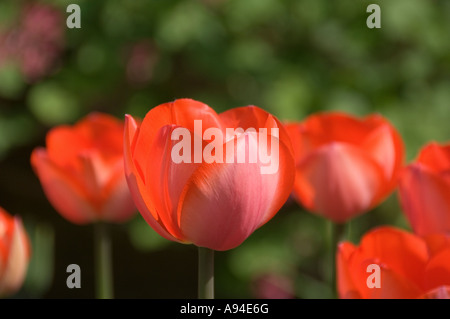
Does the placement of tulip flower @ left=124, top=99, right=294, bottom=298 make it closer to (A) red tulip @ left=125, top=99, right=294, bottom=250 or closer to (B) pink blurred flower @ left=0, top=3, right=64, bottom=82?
(A) red tulip @ left=125, top=99, right=294, bottom=250

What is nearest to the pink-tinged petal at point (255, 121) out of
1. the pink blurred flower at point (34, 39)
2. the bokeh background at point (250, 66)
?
the bokeh background at point (250, 66)

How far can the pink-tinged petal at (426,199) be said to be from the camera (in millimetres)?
431

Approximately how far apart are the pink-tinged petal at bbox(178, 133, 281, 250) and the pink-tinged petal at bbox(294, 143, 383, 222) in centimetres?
17

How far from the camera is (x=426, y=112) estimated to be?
152 centimetres

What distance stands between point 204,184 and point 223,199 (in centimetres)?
1

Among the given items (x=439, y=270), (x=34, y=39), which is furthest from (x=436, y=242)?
(x=34, y=39)

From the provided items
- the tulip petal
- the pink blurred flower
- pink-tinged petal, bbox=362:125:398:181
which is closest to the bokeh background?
the pink blurred flower

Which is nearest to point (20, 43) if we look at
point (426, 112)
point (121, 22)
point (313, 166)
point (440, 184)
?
point (121, 22)

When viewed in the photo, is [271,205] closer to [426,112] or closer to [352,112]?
[352,112]

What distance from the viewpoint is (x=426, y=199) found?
432 millimetres

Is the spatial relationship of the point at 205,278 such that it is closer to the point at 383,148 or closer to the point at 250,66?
the point at 383,148

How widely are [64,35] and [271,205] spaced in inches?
50.4

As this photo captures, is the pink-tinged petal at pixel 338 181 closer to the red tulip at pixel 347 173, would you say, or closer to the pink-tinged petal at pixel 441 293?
the red tulip at pixel 347 173

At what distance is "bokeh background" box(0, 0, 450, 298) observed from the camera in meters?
1.41
